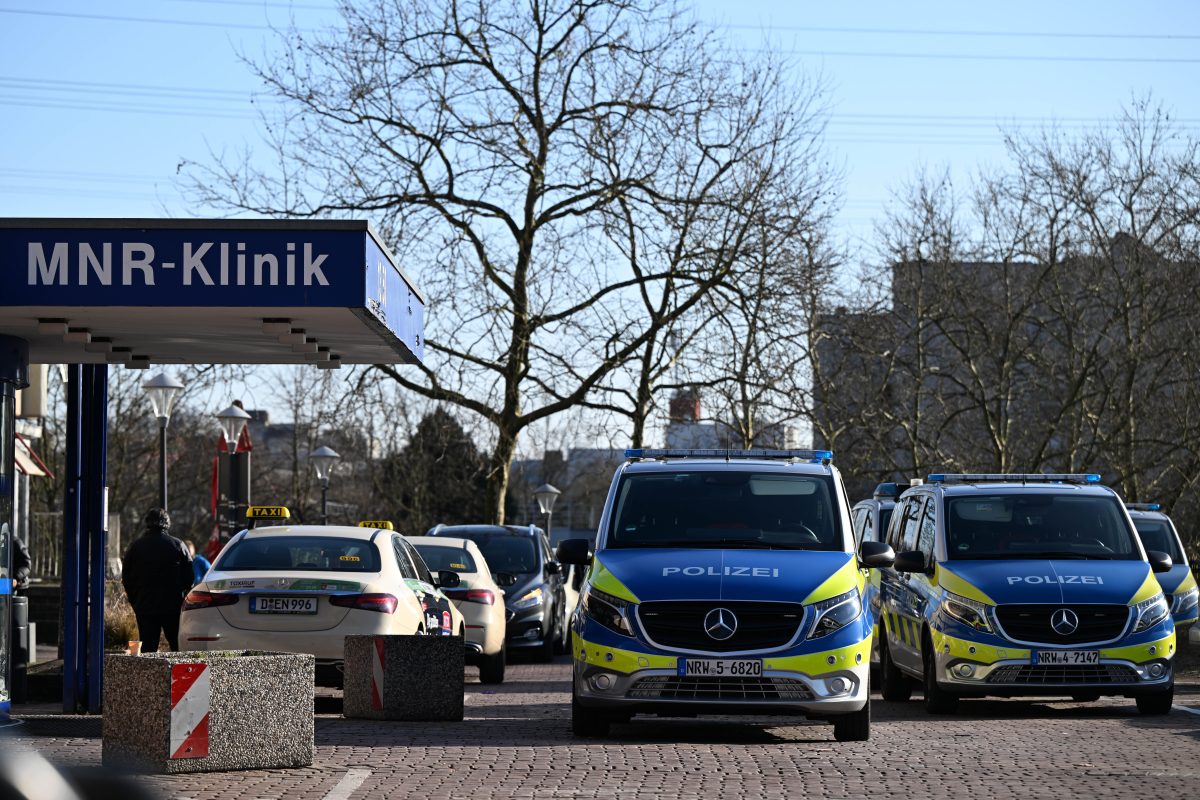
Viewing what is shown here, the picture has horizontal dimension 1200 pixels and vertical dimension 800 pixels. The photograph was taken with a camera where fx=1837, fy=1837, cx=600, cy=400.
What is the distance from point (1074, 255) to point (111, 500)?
31313mm

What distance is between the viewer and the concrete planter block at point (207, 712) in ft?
34.3

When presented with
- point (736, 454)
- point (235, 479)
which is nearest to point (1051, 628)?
point (736, 454)

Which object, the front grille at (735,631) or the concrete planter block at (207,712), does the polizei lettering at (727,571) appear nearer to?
the front grille at (735,631)

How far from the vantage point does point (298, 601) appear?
1484 cm

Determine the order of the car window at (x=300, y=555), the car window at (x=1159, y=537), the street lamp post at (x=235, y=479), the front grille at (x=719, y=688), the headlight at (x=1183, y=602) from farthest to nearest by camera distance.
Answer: the street lamp post at (x=235, y=479), the car window at (x=1159, y=537), the headlight at (x=1183, y=602), the car window at (x=300, y=555), the front grille at (x=719, y=688)

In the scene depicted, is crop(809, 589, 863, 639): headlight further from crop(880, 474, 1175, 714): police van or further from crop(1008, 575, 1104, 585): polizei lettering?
crop(1008, 575, 1104, 585): polizei lettering

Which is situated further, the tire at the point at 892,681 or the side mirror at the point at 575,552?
the tire at the point at 892,681

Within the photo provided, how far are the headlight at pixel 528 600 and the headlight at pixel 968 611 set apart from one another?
9575 millimetres

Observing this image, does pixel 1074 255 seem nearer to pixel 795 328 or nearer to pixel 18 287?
pixel 795 328

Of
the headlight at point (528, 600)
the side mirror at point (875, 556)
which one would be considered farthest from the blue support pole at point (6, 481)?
the headlight at point (528, 600)

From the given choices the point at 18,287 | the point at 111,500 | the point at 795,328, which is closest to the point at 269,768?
the point at 18,287

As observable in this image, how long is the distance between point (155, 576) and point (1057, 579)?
8513mm

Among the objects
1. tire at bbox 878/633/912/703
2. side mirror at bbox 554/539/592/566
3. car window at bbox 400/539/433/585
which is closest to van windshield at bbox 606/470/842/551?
side mirror at bbox 554/539/592/566

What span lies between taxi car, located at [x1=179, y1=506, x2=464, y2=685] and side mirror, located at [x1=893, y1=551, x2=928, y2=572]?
4045 millimetres
